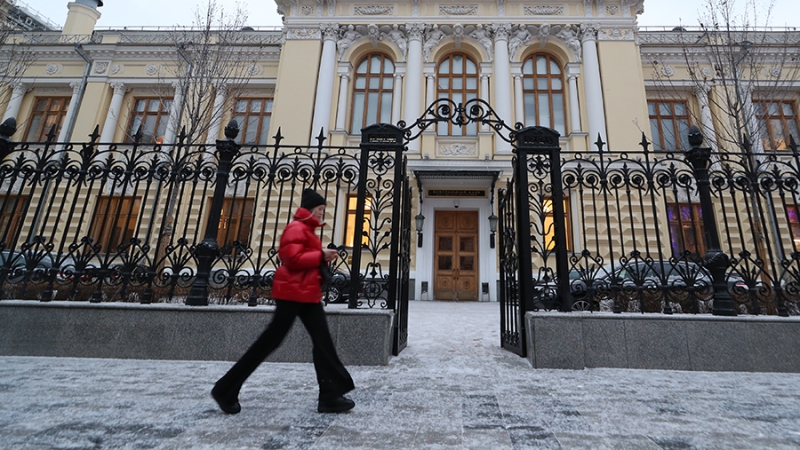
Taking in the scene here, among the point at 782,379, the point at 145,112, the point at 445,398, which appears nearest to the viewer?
the point at 445,398

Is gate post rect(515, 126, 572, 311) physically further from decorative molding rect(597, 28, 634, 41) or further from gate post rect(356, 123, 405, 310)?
decorative molding rect(597, 28, 634, 41)

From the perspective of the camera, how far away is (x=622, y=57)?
49.5ft

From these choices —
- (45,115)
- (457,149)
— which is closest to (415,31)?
(457,149)

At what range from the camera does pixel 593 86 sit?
14.8 meters

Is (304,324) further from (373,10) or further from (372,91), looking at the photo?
(373,10)

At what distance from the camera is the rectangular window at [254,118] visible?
16844 millimetres

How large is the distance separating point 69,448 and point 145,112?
20.7 meters

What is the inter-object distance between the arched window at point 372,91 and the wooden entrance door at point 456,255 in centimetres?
521

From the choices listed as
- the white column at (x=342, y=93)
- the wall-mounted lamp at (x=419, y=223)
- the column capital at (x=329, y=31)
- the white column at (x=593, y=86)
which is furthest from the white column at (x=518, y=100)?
the column capital at (x=329, y=31)

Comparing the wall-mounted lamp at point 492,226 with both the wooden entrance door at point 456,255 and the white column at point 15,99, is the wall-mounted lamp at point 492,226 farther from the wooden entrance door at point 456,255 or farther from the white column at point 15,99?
the white column at point 15,99

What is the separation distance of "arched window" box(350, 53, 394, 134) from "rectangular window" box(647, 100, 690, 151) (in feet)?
38.6

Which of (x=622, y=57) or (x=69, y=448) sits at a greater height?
(x=622, y=57)

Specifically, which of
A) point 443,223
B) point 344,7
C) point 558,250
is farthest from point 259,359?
point 344,7

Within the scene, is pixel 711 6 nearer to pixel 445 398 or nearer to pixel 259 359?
pixel 445 398
